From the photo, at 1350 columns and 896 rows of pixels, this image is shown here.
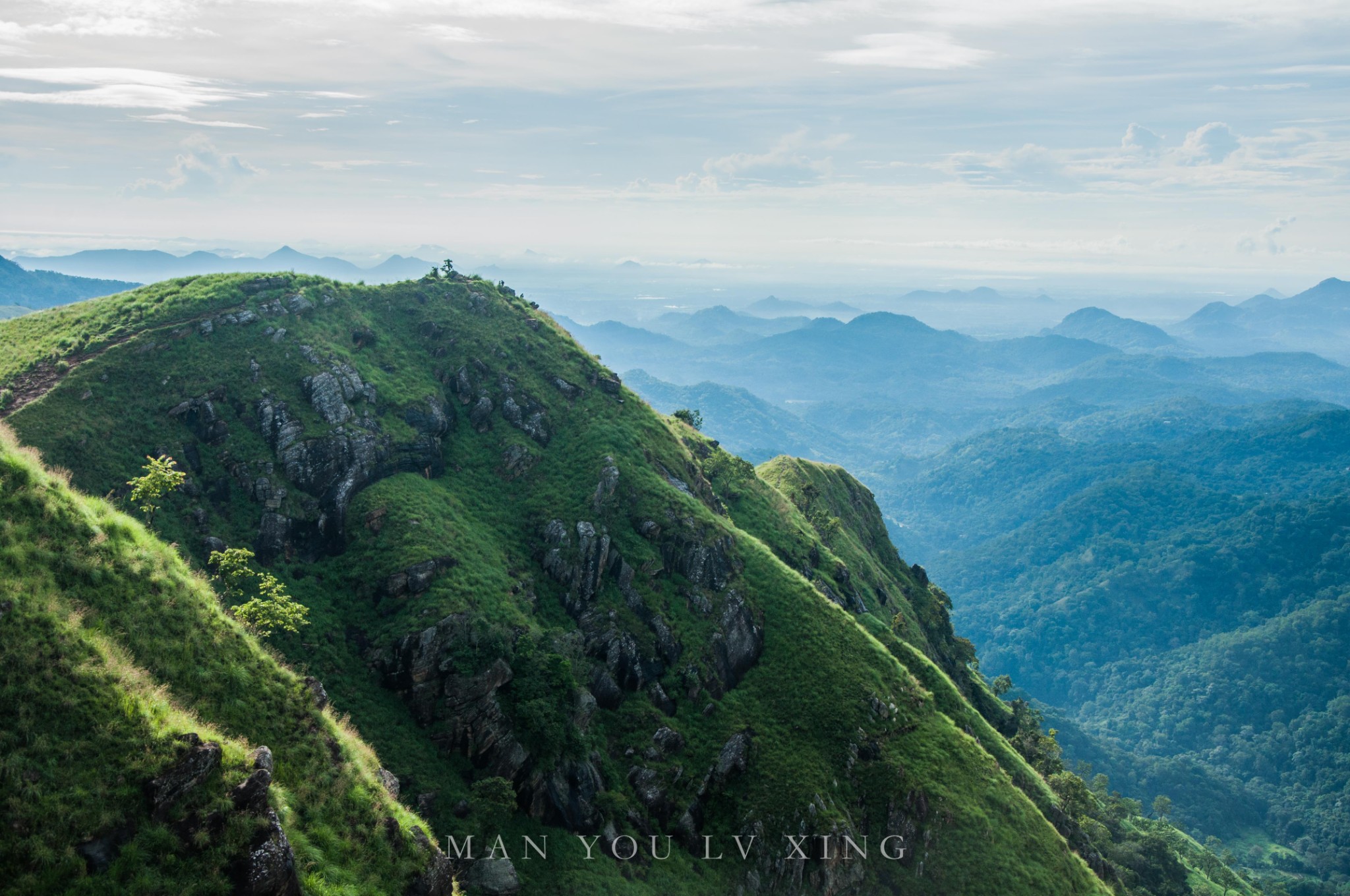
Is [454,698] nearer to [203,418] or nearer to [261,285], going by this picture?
[203,418]

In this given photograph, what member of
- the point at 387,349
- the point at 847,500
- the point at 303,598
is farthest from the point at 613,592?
the point at 847,500

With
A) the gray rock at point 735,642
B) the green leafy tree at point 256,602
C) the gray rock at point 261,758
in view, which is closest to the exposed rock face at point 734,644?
the gray rock at point 735,642

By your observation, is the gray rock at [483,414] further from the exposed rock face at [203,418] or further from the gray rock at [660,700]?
the gray rock at [660,700]

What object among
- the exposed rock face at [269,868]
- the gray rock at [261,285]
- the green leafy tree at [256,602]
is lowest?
the green leafy tree at [256,602]

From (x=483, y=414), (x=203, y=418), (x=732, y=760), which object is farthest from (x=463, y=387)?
(x=732, y=760)

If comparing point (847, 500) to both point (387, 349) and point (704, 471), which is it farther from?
point (387, 349)

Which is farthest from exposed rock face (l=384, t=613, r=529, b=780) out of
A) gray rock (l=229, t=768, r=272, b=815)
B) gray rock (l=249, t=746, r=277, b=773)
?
gray rock (l=229, t=768, r=272, b=815)
